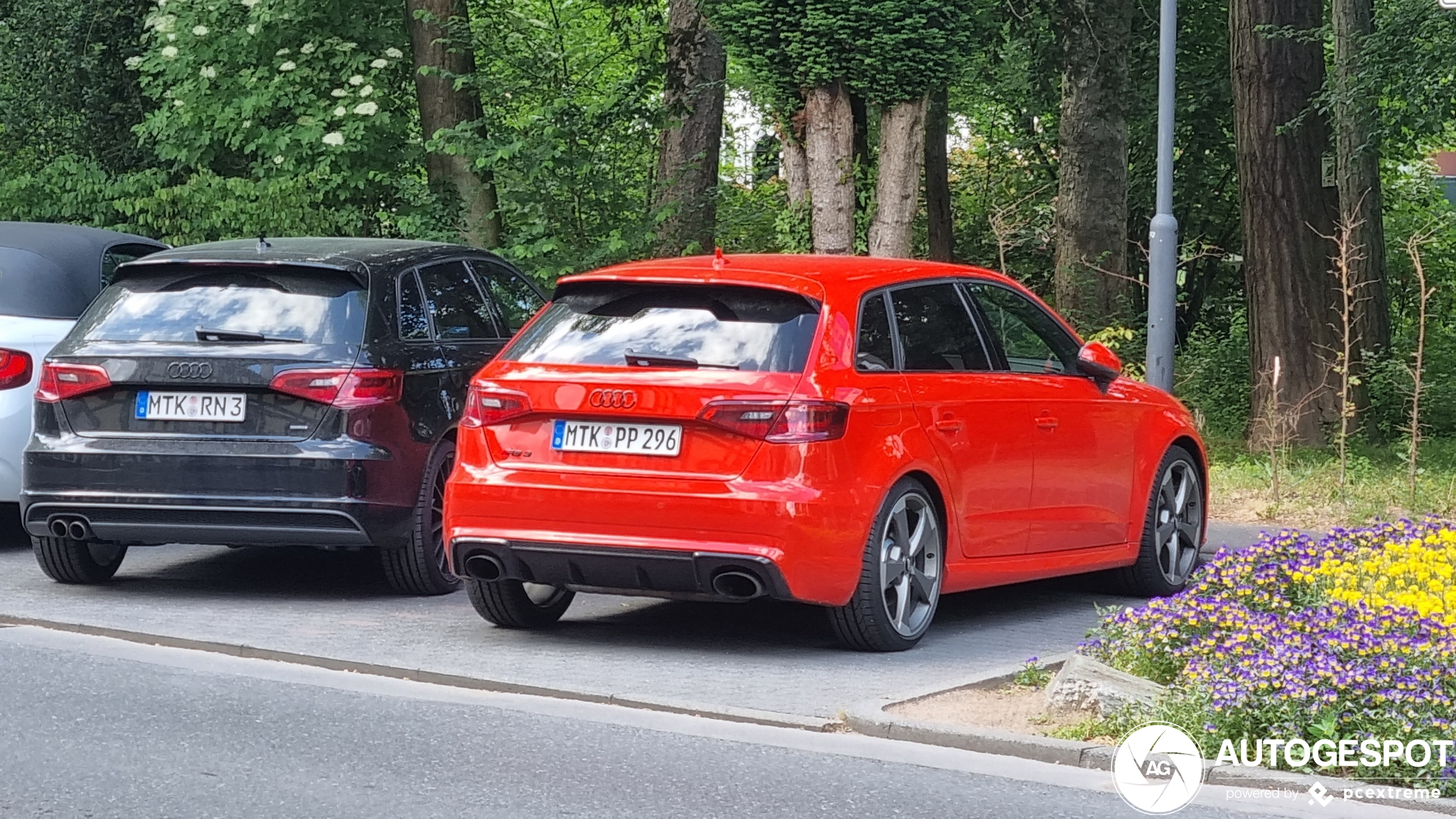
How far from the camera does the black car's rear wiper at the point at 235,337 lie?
9891 millimetres

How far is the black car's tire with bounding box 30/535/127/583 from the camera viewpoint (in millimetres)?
10570

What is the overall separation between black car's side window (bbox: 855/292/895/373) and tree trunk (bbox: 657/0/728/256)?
10.7 metres

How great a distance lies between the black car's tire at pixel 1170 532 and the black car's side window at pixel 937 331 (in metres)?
1.65

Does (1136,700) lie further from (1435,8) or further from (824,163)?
(1435,8)

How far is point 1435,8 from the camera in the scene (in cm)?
1667

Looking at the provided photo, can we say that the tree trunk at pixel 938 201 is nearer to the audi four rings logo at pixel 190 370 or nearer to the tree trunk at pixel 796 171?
the tree trunk at pixel 796 171

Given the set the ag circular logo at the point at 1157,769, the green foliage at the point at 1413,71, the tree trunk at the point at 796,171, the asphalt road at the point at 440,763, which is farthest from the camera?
the tree trunk at the point at 796,171

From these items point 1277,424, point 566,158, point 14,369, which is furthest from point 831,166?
point 14,369

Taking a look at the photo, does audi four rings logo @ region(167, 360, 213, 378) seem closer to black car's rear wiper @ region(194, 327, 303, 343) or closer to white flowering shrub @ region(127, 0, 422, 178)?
black car's rear wiper @ region(194, 327, 303, 343)

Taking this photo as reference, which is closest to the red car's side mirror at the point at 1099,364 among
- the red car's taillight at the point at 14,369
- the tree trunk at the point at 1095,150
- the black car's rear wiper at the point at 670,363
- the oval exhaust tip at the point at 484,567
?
the black car's rear wiper at the point at 670,363

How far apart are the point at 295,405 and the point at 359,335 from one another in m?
0.46

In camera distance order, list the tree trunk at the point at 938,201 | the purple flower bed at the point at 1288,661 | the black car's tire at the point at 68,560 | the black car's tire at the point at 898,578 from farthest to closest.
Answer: the tree trunk at the point at 938,201 < the black car's tire at the point at 68,560 < the black car's tire at the point at 898,578 < the purple flower bed at the point at 1288,661

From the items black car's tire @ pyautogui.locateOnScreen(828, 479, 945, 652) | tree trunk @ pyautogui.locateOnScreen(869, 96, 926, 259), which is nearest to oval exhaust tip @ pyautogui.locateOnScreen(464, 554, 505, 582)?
black car's tire @ pyautogui.locateOnScreen(828, 479, 945, 652)

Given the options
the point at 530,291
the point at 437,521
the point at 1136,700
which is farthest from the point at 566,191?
the point at 1136,700
